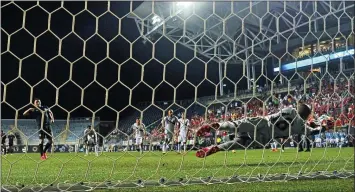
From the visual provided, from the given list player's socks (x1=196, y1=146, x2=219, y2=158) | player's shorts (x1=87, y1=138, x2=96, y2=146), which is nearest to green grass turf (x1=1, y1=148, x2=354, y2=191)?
player's socks (x1=196, y1=146, x2=219, y2=158)

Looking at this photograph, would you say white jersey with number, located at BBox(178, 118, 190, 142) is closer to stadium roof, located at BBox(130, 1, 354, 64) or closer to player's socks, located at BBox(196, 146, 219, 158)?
stadium roof, located at BBox(130, 1, 354, 64)

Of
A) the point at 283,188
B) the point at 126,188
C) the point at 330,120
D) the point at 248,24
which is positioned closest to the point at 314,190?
the point at 283,188

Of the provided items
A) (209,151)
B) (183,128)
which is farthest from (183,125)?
(209,151)

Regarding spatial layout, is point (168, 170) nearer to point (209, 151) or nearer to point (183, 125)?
point (209, 151)

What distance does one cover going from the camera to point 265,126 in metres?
3.63

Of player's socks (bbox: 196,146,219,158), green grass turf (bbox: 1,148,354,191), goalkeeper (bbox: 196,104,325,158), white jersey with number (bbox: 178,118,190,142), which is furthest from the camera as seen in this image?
white jersey with number (bbox: 178,118,190,142)

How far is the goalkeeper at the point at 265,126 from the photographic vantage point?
3.31m

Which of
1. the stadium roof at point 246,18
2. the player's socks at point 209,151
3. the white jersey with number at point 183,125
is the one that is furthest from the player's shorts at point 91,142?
the player's socks at point 209,151

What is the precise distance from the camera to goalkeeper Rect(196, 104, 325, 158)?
3.31 meters

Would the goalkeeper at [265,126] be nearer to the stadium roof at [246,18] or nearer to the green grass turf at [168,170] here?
the green grass turf at [168,170]

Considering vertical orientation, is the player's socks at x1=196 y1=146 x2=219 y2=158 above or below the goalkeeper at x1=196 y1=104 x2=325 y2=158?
below

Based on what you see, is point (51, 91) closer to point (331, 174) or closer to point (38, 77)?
point (38, 77)

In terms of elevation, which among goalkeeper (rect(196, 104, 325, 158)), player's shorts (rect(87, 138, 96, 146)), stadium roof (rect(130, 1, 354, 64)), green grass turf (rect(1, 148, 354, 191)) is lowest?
green grass turf (rect(1, 148, 354, 191))

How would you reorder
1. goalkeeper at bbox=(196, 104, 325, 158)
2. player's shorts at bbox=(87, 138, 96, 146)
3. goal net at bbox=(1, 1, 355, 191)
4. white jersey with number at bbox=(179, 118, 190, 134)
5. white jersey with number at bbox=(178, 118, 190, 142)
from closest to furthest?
goal net at bbox=(1, 1, 355, 191)
goalkeeper at bbox=(196, 104, 325, 158)
white jersey with number at bbox=(179, 118, 190, 134)
white jersey with number at bbox=(178, 118, 190, 142)
player's shorts at bbox=(87, 138, 96, 146)
